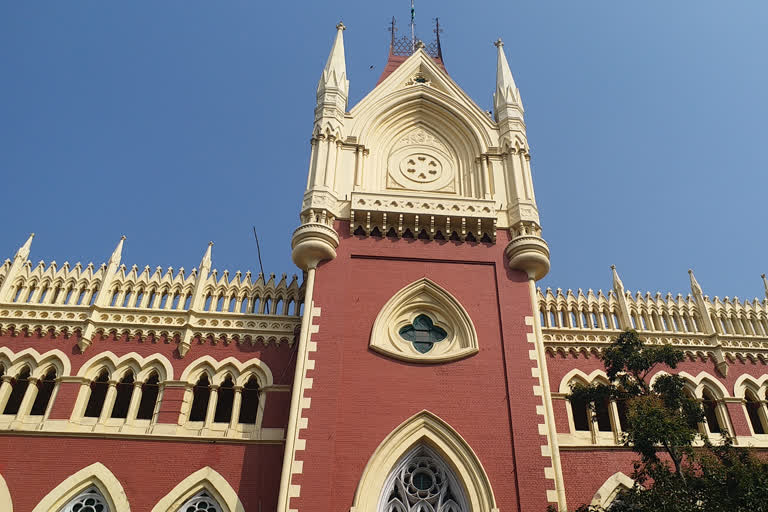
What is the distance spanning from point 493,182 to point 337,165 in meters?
5.17

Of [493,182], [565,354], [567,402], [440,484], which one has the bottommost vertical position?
[440,484]

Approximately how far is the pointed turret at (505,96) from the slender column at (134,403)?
14.9 metres

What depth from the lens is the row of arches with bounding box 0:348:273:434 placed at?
1622 centimetres

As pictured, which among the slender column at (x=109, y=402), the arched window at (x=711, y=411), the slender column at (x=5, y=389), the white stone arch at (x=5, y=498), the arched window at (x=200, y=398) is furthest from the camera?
the arched window at (x=711, y=411)

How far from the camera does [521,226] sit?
18.8 m

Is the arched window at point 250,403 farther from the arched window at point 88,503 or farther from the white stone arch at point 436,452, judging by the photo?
the white stone arch at point 436,452

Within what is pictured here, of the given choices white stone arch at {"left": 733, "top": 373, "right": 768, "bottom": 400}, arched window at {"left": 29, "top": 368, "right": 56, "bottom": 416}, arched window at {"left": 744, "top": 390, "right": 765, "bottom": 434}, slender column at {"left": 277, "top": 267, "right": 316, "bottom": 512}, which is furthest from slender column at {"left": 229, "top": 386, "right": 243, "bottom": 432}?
arched window at {"left": 744, "top": 390, "right": 765, "bottom": 434}

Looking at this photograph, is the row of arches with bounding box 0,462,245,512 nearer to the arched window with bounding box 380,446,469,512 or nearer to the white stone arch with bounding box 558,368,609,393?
the arched window with bounding box 380,446,469,512

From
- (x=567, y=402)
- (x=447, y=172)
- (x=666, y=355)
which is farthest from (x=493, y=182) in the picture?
(x=666, y=355)

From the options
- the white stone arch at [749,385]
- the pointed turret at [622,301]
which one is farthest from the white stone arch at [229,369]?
the white stone arch at [749,385]

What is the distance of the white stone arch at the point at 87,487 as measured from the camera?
1457 cm

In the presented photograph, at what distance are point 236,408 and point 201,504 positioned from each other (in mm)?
2503

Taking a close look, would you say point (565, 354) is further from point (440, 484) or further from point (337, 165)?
point (337, 165)

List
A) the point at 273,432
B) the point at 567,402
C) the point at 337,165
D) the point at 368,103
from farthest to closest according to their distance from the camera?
the point at 368,103
the point at 337,165
the point at 567,402
the point at 273,432
